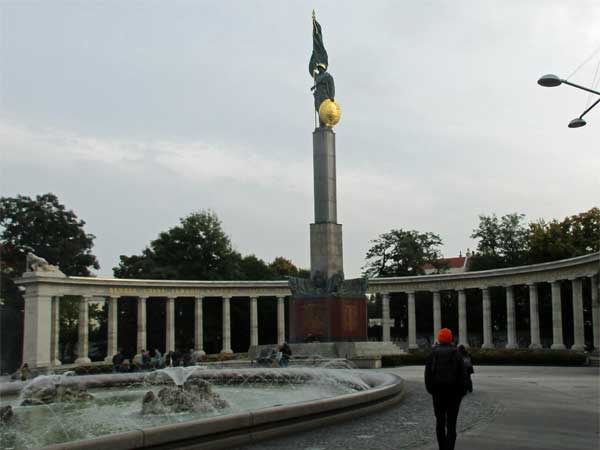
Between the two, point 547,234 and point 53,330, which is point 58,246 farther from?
point 547,234

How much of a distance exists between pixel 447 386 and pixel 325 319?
104ft

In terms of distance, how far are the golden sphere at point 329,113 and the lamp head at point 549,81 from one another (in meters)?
27.6

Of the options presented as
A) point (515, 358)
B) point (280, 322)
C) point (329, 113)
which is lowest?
point (515, 358)

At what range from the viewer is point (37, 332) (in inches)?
1967

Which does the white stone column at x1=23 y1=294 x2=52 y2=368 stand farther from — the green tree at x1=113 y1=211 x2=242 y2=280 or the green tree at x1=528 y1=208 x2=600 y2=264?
the green tree at x1=528 y1=208 x2=600 y2=264

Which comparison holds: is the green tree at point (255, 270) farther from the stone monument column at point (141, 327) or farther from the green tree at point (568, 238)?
the green tree at point (568, 238)

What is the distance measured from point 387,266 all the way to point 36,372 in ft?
157

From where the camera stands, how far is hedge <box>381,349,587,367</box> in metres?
40.1

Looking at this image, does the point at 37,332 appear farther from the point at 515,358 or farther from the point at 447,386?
the point at 447,386

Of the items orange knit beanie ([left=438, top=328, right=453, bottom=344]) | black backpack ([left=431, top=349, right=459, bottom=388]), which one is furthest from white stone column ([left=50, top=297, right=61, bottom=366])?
black backpack ([left=431, top=349, right=459, bottom=388])

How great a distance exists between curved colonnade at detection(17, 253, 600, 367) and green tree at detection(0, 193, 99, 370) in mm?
15234

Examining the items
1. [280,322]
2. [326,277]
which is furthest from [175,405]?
[280,322]

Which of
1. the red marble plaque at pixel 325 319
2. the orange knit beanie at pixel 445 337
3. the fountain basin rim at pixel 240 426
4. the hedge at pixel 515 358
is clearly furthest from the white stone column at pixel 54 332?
the orange knit beanie at pixel 445 337

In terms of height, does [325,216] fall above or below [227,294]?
above
